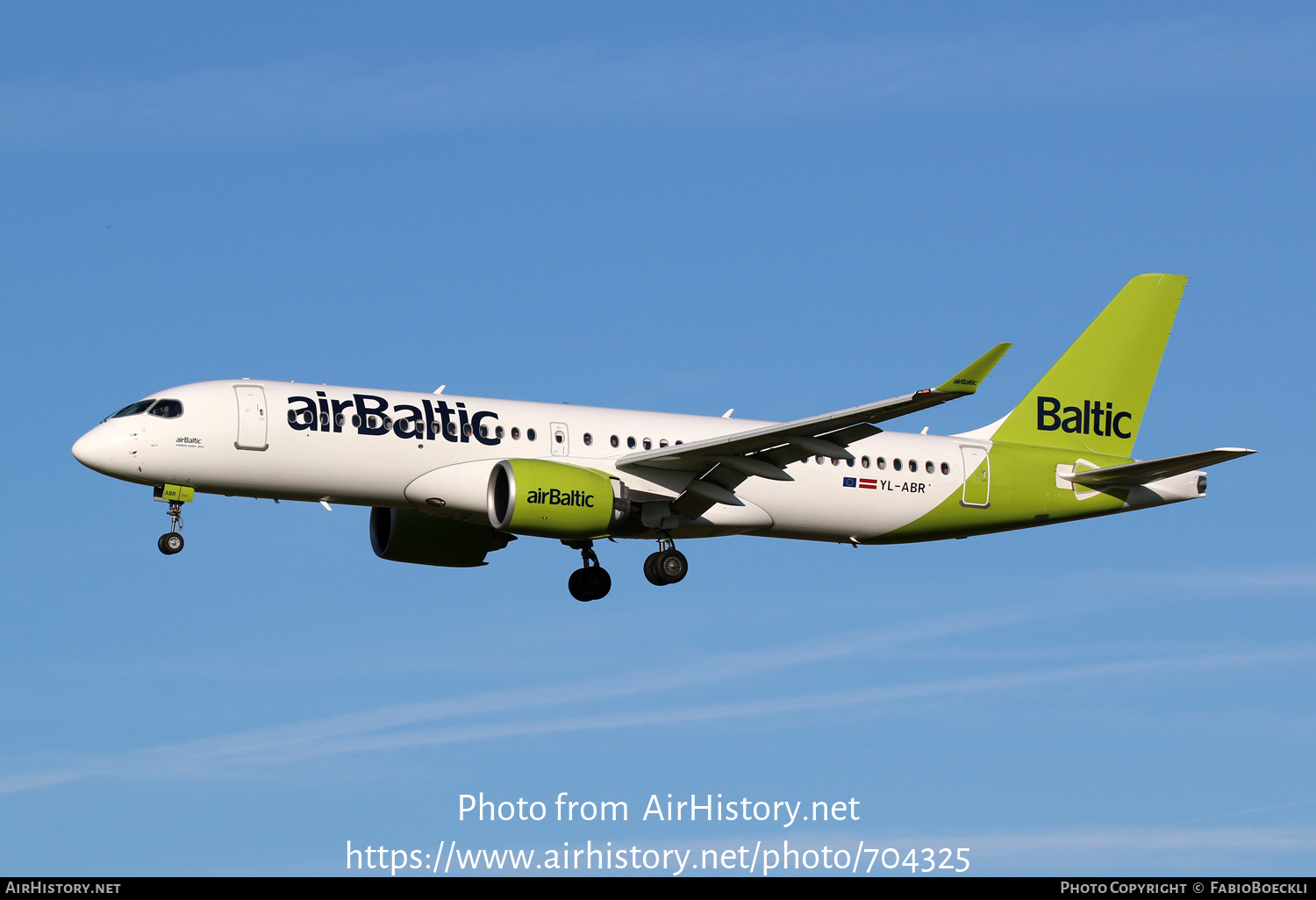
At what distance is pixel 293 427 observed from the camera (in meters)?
36.7


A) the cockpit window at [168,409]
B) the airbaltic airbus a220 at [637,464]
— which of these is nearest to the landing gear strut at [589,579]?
the airbaltic airbus a220 at [637,464]

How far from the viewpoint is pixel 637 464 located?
3822 cm

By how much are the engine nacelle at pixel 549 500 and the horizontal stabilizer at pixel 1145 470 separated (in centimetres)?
1307

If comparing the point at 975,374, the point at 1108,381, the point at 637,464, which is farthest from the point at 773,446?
the point at 1108,381

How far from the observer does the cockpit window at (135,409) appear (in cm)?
3688

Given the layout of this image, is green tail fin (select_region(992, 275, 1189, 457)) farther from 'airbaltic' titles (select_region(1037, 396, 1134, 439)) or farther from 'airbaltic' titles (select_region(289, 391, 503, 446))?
'airbaltic' titles (select_region(289, 391, 503, 446))

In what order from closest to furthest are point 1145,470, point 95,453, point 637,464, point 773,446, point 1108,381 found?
point 95,453, point 773,446, point 637,464, point 1145,470, point 1108,381

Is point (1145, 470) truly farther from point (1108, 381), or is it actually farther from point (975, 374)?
point (975, 374)

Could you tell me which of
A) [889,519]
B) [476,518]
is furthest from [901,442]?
[476,518]

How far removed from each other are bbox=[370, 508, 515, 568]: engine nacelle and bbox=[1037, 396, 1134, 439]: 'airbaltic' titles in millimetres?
14309

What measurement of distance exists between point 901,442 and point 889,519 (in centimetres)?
205

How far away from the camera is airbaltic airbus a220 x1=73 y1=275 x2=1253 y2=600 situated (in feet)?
120

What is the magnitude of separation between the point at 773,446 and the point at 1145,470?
1076 centimetres

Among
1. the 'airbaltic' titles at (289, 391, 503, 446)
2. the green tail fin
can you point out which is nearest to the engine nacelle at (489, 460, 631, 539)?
the 'airbaltic' titles at (289, 391, 503, 446)
